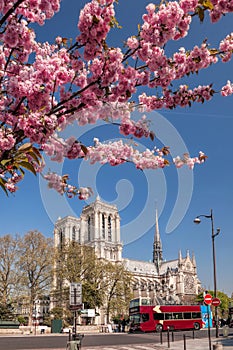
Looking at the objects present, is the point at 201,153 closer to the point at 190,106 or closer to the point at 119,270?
the point at 190,106

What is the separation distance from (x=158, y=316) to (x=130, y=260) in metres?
90.5

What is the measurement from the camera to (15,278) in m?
45.7

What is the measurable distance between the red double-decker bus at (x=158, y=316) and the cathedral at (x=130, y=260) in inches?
1564

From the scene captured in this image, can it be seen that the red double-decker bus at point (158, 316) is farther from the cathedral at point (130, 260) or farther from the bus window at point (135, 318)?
the cathedral at point (130, 260)

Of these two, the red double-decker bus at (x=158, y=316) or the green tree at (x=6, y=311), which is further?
the green tree at (x=6, y=311)

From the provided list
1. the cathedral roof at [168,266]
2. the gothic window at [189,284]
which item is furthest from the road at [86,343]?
the cathedral roof at [168,266]

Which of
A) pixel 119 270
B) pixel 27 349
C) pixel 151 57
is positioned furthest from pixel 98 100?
pixel 119 270

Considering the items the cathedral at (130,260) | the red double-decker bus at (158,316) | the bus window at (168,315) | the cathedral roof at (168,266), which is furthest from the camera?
the cathedral roof at (168,266)

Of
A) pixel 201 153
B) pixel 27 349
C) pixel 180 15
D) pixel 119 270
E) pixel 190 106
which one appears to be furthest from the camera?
pixel 119 270

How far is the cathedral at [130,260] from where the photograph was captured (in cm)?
9781

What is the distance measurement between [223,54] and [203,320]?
4429 centimetres

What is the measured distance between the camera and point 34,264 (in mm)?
47344

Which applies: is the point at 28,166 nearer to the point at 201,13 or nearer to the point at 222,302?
the point at 201,13

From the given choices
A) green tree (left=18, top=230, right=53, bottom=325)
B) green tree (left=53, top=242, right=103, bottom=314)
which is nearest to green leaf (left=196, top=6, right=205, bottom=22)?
green tree (left=18, top=230, right=53, bottom=325)
